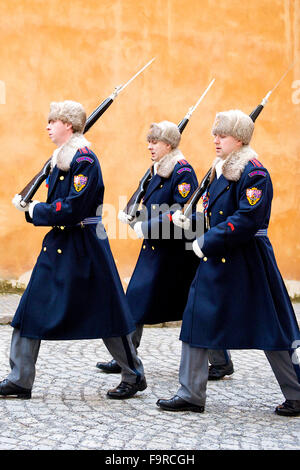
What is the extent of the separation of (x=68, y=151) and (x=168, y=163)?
1350 millimetres

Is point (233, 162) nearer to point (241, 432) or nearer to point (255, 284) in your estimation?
point (255, 284)

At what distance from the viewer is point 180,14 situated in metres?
11.0

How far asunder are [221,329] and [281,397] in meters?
0.97

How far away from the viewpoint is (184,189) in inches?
261

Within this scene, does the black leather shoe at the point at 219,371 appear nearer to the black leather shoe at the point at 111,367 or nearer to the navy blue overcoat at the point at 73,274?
the black leather shoe at the point at 111,367

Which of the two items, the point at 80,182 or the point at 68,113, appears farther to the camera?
the point at 68,113

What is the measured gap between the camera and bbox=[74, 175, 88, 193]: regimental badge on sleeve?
547 cm

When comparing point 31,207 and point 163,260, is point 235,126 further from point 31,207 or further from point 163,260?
point 163,260

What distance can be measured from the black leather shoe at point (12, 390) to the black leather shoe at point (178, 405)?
888 mm

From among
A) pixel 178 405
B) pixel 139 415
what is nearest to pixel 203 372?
pixel 178 405

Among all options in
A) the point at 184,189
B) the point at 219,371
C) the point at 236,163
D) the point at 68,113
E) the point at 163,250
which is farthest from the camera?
the point at 163,250

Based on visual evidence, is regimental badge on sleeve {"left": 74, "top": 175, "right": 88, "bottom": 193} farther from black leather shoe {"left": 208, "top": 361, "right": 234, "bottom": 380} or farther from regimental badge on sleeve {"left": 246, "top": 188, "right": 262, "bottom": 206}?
black leather shoe {"left": 208, "top": 361, "right": 234, "bottom": 380}

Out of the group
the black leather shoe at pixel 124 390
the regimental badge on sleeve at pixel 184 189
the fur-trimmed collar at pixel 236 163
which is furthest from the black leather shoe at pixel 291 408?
the regimental badge on sleeve at pixel 184 189

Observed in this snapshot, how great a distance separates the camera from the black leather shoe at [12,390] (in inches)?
219
